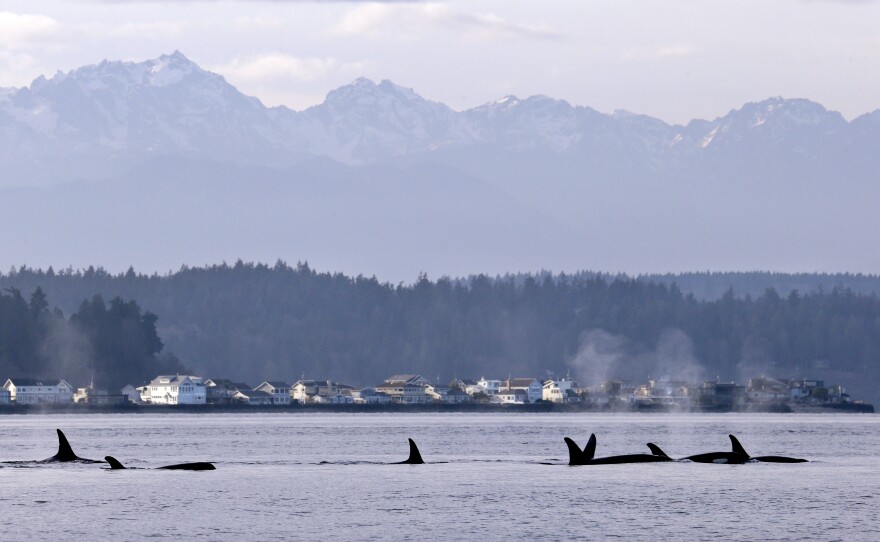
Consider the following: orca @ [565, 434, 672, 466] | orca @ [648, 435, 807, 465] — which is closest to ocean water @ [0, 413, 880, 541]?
orca @ [648, 435, 807, 465]

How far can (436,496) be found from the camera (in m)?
80.4

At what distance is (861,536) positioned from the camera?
64562 mm

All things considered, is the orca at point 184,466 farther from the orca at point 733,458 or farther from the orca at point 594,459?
the orca at point 733,458

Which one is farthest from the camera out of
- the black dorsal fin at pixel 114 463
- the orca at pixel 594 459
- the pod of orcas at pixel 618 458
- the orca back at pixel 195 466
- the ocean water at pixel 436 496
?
the orca at pixel 594 459

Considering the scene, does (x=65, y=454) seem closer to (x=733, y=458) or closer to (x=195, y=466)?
(x=195, y=466)

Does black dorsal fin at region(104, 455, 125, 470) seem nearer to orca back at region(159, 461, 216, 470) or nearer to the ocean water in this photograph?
the ocean water

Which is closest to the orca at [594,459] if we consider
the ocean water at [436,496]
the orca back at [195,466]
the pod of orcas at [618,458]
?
the pod of orcas at [618,458]

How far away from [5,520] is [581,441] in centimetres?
8280

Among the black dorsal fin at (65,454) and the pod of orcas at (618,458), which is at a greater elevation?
the pod of orcas at (618,458)

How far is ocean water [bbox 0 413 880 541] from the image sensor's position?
2653 inches

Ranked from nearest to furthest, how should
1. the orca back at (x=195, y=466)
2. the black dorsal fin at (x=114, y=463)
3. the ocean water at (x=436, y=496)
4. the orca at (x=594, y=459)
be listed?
the ocean water at (x=436, y=496) < the black dorsal fin at (x=114, y=463) < the orca back at (x=195, y=466) < the orca at (x=594, y=459)

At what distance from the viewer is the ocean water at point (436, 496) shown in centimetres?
6738

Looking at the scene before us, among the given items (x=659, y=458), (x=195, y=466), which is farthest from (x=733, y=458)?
(x=195, y=466)

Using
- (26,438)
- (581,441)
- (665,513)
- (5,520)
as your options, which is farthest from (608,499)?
(26,438)
